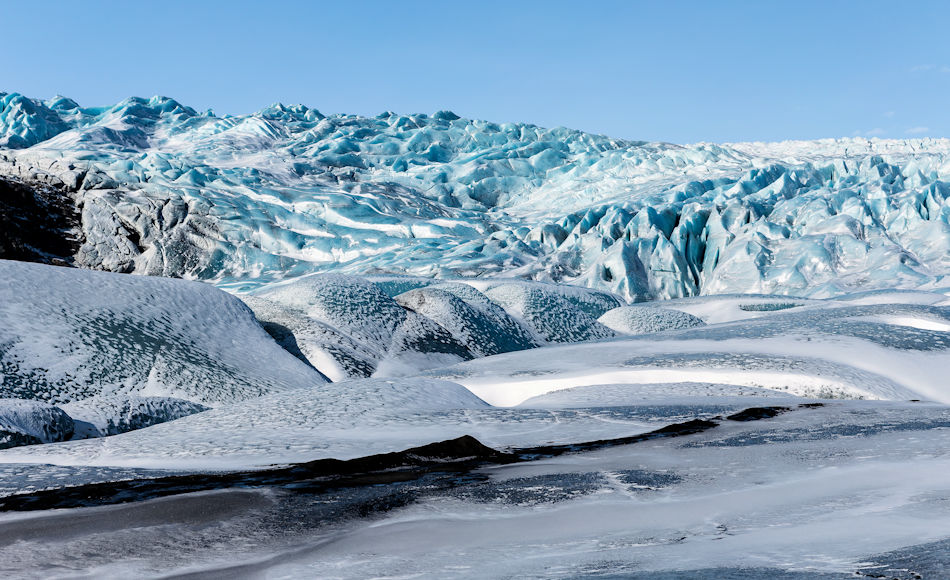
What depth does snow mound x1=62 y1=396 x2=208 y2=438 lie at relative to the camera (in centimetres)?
570

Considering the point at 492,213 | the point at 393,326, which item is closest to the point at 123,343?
the point at 393,326

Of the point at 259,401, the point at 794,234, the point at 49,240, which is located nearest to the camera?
the point at 259,401

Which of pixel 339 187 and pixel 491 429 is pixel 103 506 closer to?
pixel 491 429

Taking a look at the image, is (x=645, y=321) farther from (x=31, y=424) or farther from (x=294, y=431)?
(x=31, y=424)

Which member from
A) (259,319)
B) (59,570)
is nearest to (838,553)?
(59,570)

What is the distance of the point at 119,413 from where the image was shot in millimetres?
5957

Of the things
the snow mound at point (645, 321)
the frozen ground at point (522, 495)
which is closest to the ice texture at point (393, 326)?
the snow mound at point (645, 321)

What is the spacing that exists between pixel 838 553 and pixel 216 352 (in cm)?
760

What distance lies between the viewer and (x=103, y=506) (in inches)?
103

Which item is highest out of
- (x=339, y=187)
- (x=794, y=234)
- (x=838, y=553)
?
(x=339, y=187)

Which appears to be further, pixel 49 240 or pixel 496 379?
pixel 49 240

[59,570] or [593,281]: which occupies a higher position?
[593,281]

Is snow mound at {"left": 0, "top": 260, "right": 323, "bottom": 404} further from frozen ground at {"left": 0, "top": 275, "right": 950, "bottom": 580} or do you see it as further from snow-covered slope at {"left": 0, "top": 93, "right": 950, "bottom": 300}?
snow-covered slope at {"left": 0, "top": 93, "right": 950, "bottom": 300}

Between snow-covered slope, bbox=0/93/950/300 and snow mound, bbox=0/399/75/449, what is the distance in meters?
17.5
